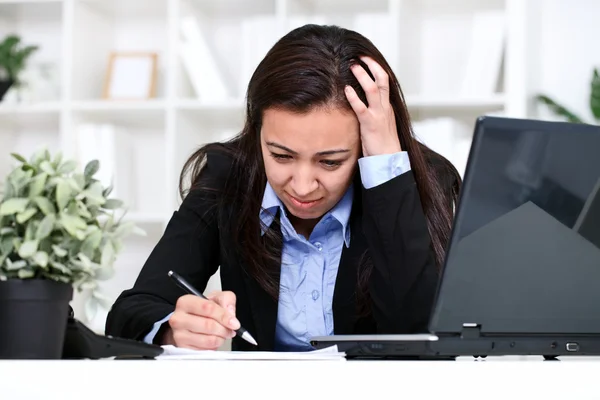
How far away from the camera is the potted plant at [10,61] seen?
11.5ft

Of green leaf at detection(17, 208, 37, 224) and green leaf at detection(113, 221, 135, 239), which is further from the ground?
green leaf at detection(17, 208, 37, 224)

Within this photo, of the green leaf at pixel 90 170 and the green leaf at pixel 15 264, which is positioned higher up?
the green leaf at pixel 90 170

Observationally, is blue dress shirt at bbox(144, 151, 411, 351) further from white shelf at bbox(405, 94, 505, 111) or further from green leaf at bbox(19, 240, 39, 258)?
white shelf at bbox(405, 94, 505, 111)

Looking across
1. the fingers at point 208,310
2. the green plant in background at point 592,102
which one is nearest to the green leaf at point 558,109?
the green plant in background at point 592,102

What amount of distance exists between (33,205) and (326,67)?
814 millimetres

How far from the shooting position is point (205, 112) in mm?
3441

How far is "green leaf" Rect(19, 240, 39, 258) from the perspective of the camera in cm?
91

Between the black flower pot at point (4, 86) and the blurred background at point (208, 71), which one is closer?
the blurred background at point (208, 71)

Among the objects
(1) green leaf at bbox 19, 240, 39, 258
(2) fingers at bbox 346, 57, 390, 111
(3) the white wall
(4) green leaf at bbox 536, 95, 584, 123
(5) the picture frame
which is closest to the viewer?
(1) green leaf at bbox 19, 240, 39, 258

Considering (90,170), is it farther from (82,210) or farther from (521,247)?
(521,247)

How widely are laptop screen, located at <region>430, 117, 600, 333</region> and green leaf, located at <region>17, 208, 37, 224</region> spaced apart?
0.45 meters

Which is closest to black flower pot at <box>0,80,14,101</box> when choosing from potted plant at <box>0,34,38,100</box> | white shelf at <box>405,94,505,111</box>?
potted plant at <box>0,34,38,100</box>

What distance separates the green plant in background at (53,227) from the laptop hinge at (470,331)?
400 millimetres

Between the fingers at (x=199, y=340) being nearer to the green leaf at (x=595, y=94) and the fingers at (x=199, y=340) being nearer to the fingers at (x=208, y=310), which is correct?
the fingers at (x=208, y=310)
